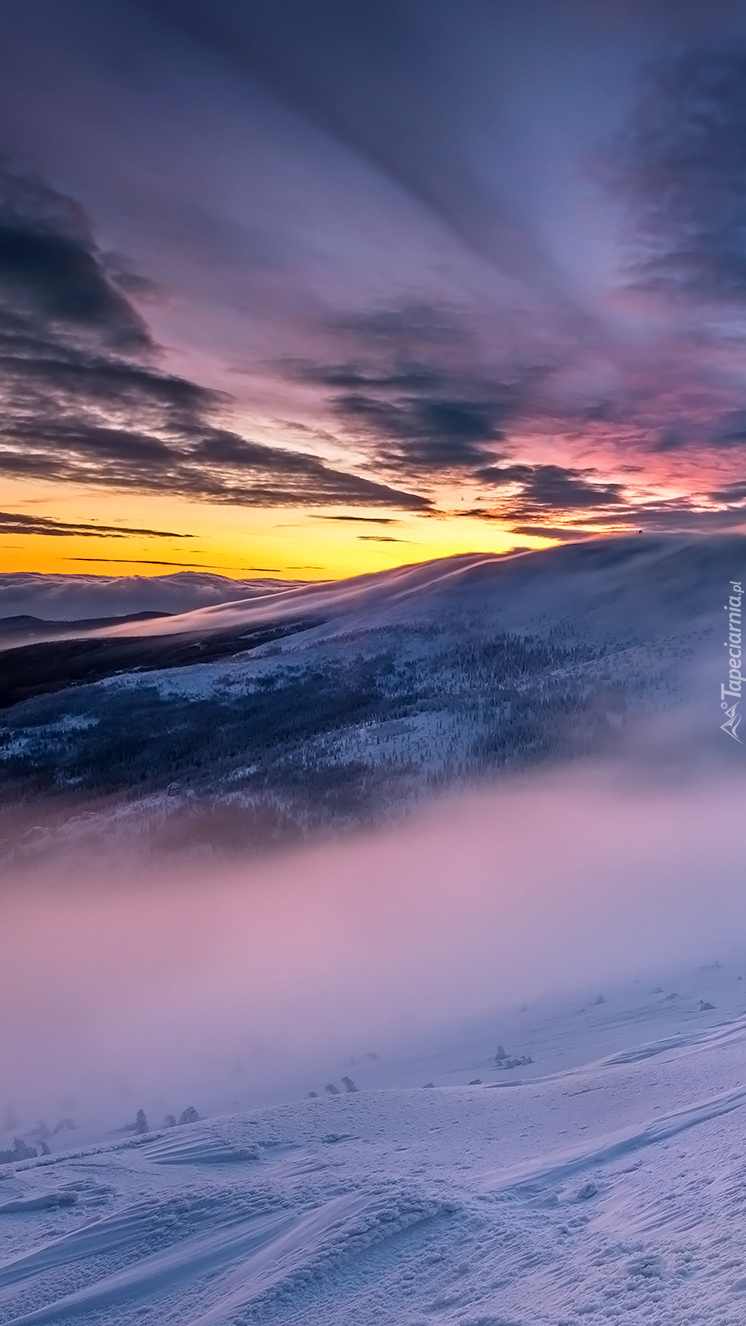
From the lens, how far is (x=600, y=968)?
39.5ft

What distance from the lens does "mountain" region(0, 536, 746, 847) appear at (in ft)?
89.0

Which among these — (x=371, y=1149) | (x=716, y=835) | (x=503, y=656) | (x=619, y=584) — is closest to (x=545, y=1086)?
(x=371, y=1149)

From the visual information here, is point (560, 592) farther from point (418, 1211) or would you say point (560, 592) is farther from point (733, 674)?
point (418, 1211)

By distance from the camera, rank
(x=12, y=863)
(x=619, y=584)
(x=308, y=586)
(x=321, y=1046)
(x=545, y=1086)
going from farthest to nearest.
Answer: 1. (x=308, y=586)
2. (x=619, y=584)
3. (x=12, y=863)
4. (x=321, y=1046)
5. (x=545, y=1086)

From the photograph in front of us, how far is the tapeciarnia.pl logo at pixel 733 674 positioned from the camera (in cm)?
2730

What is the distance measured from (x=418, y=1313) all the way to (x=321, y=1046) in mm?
7971

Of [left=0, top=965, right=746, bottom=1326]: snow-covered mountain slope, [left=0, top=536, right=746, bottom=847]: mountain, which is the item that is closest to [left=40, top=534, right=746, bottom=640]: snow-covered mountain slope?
[left=0, top=536, right=746, bottom=847]: mountain

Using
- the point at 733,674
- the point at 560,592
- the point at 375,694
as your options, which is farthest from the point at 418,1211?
the point at 560,592

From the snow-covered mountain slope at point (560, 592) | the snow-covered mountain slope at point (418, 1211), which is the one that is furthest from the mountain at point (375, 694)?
the snow-covered mountain slope at point (418, 1211)

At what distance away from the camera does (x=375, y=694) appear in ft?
132

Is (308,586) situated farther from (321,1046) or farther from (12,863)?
(321,1046)

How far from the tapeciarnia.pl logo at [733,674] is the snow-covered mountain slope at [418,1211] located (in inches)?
862

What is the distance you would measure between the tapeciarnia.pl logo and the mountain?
70 centimetres

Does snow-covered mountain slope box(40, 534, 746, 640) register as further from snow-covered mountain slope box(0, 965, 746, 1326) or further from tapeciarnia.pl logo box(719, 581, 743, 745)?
snow-covered mountain slope box(0, 965, 746, 1326)
